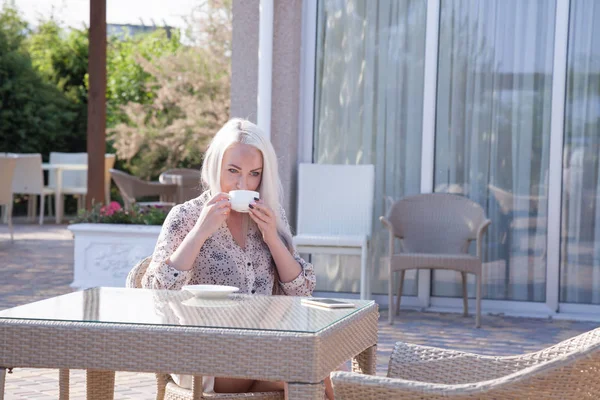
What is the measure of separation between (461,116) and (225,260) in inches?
158

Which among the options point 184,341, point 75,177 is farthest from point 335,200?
point 75,177

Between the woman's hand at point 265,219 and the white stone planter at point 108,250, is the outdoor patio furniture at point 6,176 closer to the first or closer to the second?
the white stone planter at point 108,250

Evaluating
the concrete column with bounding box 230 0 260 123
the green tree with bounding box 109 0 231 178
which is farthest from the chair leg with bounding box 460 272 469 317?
the green tree with bounding box 109 0 231 178

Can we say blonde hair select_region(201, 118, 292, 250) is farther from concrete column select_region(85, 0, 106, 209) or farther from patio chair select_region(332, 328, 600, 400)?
concrete column select_region(85, 0, 106, 209)

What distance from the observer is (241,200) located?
2.59 m

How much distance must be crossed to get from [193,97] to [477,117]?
32.1ft

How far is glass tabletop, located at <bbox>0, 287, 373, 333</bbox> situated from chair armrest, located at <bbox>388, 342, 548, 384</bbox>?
163mm

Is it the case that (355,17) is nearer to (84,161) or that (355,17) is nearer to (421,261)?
(421,261)

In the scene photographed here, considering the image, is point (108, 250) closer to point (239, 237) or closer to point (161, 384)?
point (239, 237)

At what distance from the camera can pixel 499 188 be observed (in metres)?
6.46

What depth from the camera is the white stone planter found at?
6230mm

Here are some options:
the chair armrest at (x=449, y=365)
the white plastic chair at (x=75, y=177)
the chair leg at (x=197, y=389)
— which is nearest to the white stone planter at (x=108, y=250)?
the chair leg at (x=197, y=389)

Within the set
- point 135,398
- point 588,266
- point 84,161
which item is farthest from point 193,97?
point 135,398

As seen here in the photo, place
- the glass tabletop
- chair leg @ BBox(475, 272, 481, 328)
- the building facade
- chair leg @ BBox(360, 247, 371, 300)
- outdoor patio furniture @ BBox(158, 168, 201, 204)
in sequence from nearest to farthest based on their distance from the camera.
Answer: the glass tabletop → chair leg @ BBox(475, 272, 481, 328) → chair leg @ BBox(360, 247, 371, 300) → the building facade → outdoor patio furniture @ BBox(158, 168, 201, 204)
